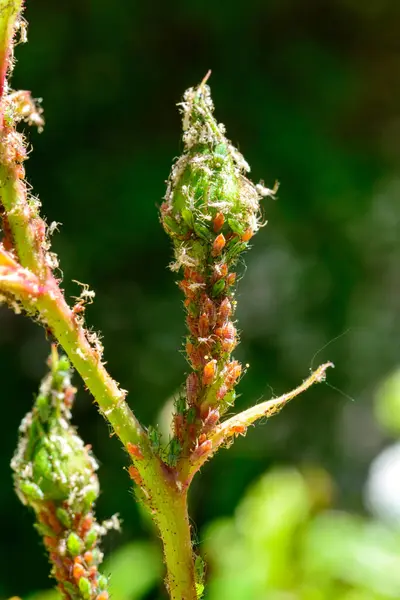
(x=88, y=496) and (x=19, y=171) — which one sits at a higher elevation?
(x=19, y=171)

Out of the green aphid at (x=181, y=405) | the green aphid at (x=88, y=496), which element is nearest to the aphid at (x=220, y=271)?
the green aphid at (x=181, y=405)

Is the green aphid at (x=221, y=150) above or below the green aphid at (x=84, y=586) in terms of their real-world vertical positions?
above

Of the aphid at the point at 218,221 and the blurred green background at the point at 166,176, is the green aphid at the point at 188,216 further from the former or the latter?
the blurred green background at the point at 166,176

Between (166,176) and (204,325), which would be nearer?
(204,325)

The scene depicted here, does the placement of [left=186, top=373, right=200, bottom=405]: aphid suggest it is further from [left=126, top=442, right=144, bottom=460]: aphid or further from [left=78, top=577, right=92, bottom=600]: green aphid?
[left=78, top=577, right=92, bottom=600]: green aphid

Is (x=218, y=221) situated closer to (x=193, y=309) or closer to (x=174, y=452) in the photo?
(x=193, y=309)

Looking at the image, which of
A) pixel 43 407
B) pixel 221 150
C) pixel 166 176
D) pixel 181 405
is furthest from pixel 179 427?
pixel 166 176

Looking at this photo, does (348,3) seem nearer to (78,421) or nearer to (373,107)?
(373,107)
